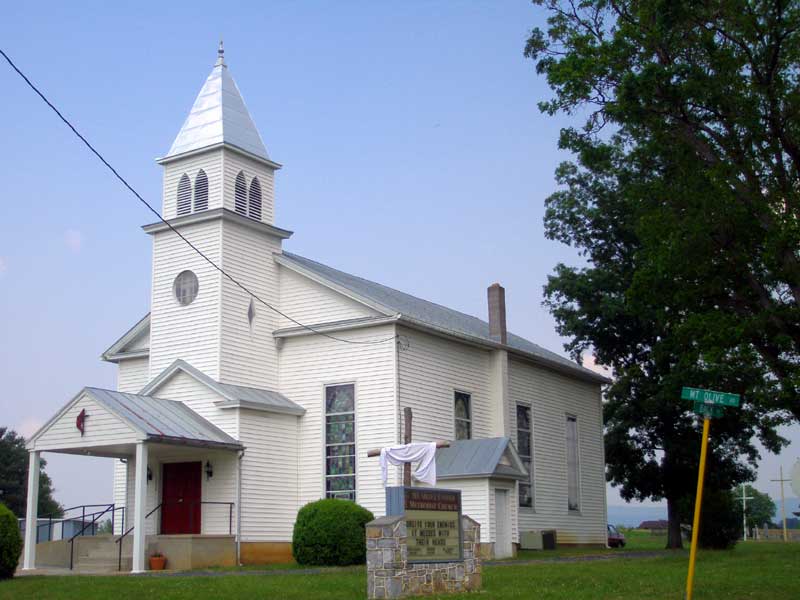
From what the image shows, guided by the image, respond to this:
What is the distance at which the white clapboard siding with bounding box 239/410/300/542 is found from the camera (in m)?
28.5

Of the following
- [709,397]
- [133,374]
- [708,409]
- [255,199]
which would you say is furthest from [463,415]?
[709,397]

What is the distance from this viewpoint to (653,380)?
37938 mm

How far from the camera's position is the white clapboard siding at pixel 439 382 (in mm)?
29953

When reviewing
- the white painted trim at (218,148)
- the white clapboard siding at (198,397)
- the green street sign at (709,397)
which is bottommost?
the green street sign at (709,397)

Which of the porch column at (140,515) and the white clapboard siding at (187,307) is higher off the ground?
the white clapboard siding at (187,307)

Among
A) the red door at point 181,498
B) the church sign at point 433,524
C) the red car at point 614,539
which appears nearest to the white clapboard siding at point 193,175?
the red door at point 181,498

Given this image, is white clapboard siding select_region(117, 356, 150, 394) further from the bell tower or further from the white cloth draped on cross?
the white cloth draped on cross

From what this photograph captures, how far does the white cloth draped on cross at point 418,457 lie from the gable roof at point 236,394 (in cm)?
574

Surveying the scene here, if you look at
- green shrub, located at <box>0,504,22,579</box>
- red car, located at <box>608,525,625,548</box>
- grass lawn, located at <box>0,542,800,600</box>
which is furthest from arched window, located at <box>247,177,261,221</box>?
red car, located at <box>608,525,625,548</box>

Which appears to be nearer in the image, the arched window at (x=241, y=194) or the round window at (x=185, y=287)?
the round window at (x=185, y=287)

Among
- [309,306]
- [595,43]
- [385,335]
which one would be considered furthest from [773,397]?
[309,306]

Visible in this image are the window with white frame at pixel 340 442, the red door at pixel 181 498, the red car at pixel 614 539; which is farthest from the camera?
the red car at pixel 614 539

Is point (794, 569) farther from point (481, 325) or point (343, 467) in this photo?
point (481, 325)

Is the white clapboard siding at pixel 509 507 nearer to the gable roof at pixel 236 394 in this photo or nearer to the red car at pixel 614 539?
the gable roof at pixel 236 394
